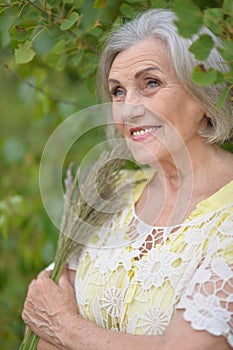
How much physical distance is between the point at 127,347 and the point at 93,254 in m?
0.41

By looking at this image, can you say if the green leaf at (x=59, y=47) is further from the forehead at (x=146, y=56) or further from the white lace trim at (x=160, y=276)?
the white lace trim at (x=160, y=276)

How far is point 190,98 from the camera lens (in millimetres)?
1624

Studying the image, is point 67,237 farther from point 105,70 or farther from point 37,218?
point 37,218

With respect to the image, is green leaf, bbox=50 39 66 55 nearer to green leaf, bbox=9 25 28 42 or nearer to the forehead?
green leaf, bbox=9 25 28 42

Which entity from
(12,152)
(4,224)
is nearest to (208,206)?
(4,224)

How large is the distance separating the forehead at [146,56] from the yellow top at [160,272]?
0.33 meters

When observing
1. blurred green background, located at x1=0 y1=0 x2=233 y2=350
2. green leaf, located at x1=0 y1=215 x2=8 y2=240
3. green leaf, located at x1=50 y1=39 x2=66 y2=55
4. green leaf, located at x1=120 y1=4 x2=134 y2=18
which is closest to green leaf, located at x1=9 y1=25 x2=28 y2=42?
blurred green background, located at x1=0 y1=0 x2=233 y2=350

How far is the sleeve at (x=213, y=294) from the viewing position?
1.36 metres

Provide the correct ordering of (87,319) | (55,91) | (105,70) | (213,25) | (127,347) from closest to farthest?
1. (213,25)
2. (127,347)
3. (87,319)
4. (105,70)
5. (55,91)

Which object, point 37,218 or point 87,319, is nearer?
point 87,319

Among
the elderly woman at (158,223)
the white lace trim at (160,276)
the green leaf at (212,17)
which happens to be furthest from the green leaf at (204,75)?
the white lace trim at (160,276)

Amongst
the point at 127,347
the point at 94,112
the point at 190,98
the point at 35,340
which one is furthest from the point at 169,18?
the point at 35,340

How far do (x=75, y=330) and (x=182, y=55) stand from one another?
668 millimetres

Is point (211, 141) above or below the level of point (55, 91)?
above
